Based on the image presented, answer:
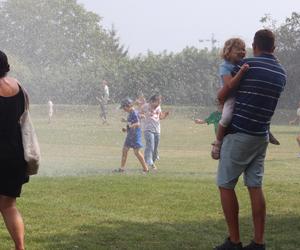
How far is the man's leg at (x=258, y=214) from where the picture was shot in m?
5.40

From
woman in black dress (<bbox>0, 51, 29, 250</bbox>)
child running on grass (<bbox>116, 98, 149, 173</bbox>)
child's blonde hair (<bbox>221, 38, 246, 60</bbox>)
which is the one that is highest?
child's blonde hair (<bbox>221, 38, 246, 60</bbox>)

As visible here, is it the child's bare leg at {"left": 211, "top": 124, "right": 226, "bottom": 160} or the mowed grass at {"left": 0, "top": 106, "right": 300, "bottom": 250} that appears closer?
the child's bare leg at {"left": 211, "top": 124, "right": 226, "bottom": 160}

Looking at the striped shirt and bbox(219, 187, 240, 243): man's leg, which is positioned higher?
the striped shirt

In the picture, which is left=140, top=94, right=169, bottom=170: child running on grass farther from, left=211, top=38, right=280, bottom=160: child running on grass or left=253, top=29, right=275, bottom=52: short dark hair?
left=253, top=29, right=275, bottom=52: short dark hair

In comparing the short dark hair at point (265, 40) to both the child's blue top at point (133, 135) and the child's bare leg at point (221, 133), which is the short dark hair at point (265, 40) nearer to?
the child's bare leg at point (221, 133)

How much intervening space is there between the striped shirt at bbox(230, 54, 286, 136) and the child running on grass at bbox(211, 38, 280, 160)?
48 mm

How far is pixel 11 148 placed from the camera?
16.6 ft

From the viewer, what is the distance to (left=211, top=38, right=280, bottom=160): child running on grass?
532 cm

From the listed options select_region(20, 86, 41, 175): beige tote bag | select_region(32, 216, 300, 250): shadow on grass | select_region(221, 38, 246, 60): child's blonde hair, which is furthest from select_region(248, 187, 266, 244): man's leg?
select_region(20, 86, 41, 175): beige tote bag

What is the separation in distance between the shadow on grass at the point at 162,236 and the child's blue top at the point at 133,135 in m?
6.36

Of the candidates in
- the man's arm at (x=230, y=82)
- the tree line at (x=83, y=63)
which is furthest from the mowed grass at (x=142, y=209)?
the tree line at (x=83, y=63)

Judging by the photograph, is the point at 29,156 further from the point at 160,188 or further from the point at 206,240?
the point at 160,188

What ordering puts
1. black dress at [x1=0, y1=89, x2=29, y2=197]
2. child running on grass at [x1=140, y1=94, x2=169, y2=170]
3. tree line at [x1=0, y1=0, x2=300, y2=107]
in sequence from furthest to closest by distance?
tree line at [x1=0, y1=0, x2=300, y2=107]
child running on grass at [x1=140, y1=94, x2=169, y2=170]
black dress at [x1=0, y1=89, x2=29, y2=197]

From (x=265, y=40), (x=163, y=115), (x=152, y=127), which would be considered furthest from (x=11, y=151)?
(x=163, y=115)
